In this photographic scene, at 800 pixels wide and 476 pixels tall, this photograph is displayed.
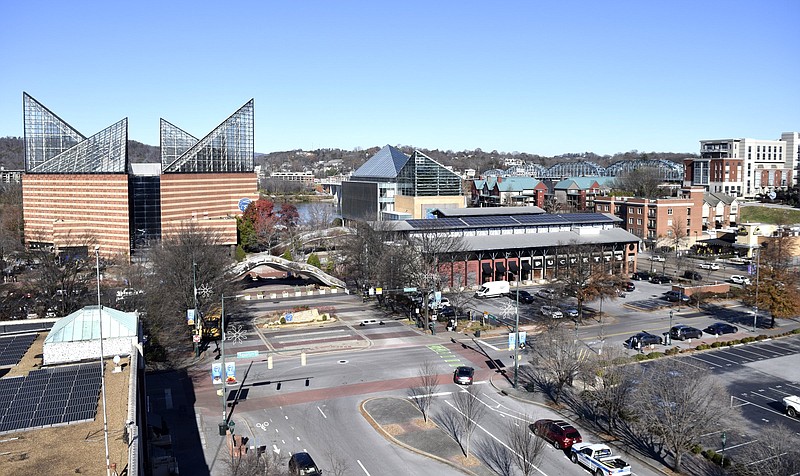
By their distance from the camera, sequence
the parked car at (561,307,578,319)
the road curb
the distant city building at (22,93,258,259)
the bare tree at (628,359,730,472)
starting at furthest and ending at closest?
1. the distant city building at (22,93,258,259)
2. the parked car at (561,307,578,319)
3. the road curb
4. the bare tree at (628,359,730,472)

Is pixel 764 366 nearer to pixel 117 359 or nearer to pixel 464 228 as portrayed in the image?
pixel 464 228

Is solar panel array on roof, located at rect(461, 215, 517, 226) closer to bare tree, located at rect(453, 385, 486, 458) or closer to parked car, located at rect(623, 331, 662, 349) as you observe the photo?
parked car, located at rect(623, 331, 662, 349)

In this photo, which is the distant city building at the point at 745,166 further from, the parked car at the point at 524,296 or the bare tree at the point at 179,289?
the bare tree at the point at 179,289

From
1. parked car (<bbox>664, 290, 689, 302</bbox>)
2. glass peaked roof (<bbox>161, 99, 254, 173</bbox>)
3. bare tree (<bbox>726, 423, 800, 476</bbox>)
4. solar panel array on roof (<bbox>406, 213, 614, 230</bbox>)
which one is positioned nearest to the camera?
bare tree (<bbox>726, 423, 800, 476</bbox>)

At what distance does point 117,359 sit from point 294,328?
89.4ft

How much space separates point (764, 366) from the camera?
4388 centimetres

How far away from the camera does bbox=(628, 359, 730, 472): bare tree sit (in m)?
27.5

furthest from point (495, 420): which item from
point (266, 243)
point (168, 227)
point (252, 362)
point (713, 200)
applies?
point (713, 200)

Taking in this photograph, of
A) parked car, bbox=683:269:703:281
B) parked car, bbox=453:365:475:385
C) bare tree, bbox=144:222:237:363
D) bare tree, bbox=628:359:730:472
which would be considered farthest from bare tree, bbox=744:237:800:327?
bare tree, bbox=144:222:237:363

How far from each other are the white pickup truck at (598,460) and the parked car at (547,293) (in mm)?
27227

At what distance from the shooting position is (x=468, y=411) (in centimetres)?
3091

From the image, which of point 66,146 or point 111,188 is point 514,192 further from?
point 66,146

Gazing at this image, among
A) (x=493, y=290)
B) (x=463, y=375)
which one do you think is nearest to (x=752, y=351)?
(x=463, y=375)

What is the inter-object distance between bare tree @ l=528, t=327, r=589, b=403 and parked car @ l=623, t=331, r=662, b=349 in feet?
41.0
